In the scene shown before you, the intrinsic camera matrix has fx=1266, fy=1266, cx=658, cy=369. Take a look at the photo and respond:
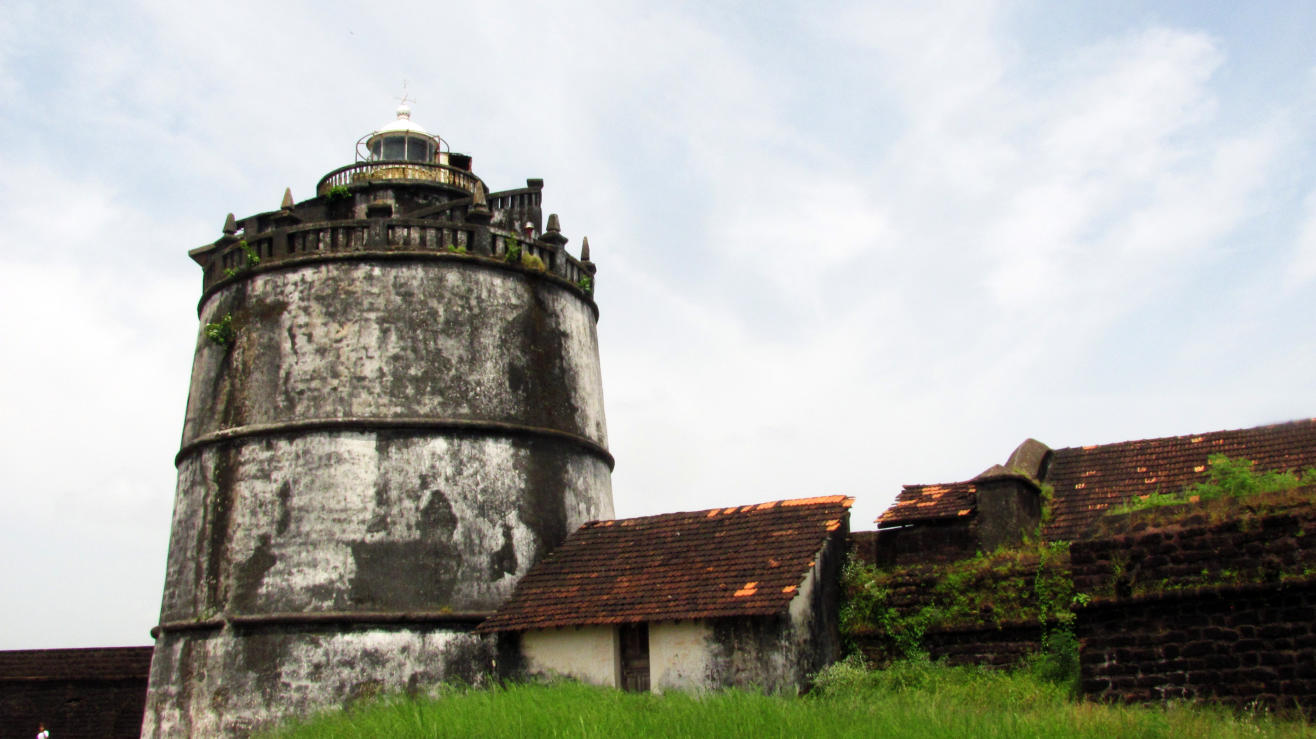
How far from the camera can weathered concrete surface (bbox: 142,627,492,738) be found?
518 inches

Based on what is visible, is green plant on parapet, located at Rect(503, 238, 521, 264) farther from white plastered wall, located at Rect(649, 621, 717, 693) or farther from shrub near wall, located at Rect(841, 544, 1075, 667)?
shrub near wall, located at Rect(841, 544, 1075, 667)

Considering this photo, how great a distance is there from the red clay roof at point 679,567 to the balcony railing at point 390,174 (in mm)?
5164

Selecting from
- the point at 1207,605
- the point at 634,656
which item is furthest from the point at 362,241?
the point at 1207,605

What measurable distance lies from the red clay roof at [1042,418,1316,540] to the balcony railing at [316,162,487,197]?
8.42 metres

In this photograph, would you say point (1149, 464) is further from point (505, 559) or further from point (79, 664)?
point (79, 664)

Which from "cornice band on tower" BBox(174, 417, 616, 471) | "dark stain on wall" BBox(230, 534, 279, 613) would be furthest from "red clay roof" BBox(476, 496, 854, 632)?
"dark stain on wall" BBox(230, 534, 279, 613)

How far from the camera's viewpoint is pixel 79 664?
57.4 feet

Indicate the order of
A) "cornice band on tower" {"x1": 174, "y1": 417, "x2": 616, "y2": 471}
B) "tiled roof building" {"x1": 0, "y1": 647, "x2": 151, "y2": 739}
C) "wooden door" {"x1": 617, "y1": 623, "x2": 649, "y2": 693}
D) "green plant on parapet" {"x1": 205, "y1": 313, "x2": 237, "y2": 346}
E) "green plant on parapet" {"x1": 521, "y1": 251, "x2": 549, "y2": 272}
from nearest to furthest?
1. "wooden door" {"x1": 617, "y1": 623, "x2": 649, "y2": 693}
2. "cornice band on tower" {"x1": 174, "y1": 417, "x2": 616, "y2": 471}
3. "green plant on parapet" {"x1": 205, "y1": 313, "x2": 237, "y2": 346}
4. "green plant on parapet" {"x1": 521, "y1": 251, "x2": 549, "y2": 272}
5. "tiled roof building" {"x1": 0, "y1": 647, "x2": 151, "y2": 739}

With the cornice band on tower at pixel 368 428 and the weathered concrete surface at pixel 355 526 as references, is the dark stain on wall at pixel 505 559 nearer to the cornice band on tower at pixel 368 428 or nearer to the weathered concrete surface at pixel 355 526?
the weathered concrete surface at pixel 355 526

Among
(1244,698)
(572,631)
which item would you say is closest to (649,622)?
(572,631)

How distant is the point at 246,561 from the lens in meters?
13.7

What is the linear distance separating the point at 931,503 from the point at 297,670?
23.4 ft

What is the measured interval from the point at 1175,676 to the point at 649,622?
16.2 ft

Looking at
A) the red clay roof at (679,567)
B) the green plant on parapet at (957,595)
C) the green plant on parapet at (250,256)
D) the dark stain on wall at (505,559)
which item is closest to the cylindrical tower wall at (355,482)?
the dark stain on wall at (505,559)
